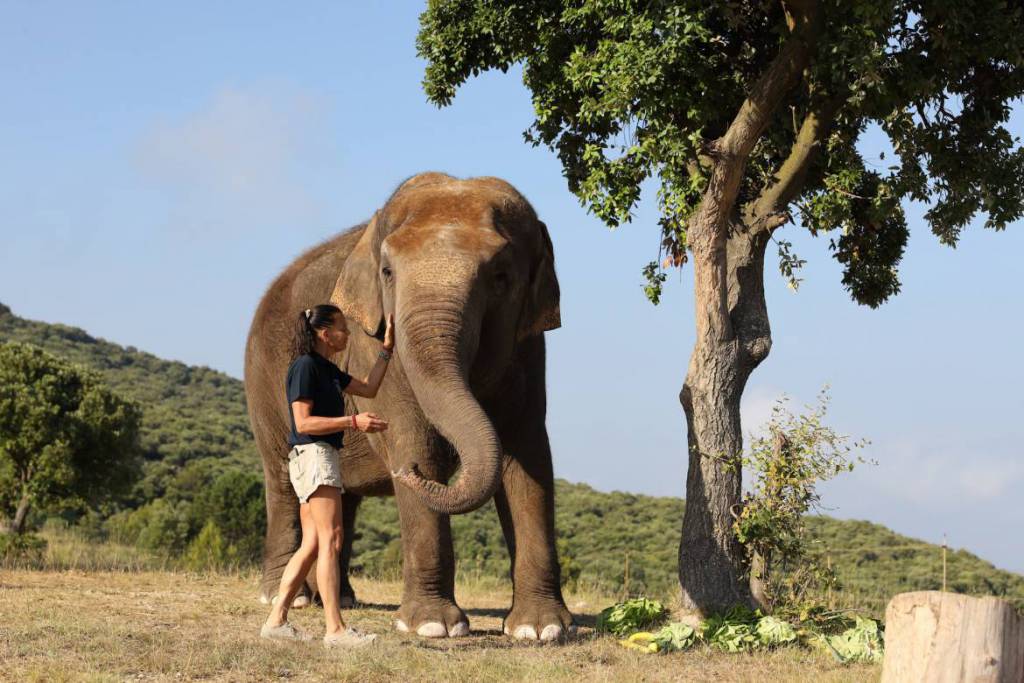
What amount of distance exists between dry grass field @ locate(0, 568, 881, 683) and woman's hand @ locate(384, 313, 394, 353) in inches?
106

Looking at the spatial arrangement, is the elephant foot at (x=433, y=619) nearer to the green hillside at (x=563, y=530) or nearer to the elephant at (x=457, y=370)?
the elephant at (x=457, y=370)

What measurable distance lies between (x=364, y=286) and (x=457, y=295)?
1932 millimetres

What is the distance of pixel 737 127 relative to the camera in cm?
1477

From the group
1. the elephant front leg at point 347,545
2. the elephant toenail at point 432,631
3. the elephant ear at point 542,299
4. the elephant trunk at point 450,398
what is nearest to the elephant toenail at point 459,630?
the elephant toenail at point 432,631

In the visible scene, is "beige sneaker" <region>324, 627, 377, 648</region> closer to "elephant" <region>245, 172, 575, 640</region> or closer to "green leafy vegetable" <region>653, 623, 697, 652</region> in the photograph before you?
"elephant" <region>245, 172, 575, 640</region>

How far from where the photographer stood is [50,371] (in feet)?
95.9

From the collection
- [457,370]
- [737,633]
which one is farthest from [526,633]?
[457,370]

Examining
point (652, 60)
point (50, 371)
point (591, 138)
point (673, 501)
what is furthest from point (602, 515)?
point (652, 60)

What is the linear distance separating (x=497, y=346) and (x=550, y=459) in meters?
1.85

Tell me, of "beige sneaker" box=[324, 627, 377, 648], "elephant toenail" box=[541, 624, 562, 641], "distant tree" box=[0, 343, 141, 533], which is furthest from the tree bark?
"distant tree" box=[0, 343, 141, 533]

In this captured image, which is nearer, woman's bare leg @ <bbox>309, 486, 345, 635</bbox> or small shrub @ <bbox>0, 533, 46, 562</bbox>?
woman's bare leg @ <bbox>309, 486, 345, 635</bbox>

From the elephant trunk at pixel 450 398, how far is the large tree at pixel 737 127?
15.0ft

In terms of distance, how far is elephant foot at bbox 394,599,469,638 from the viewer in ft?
39.1

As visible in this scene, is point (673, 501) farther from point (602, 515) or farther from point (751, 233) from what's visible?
point (751, 233)
